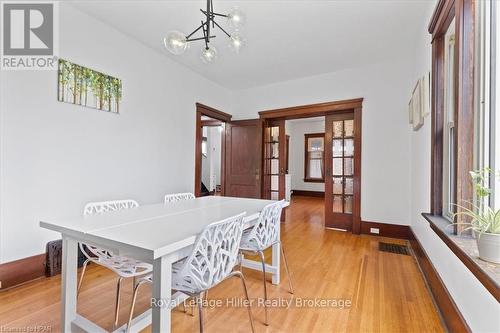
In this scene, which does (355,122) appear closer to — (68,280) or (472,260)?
Result: (472,260)

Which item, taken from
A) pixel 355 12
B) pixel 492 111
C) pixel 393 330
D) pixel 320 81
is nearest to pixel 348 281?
pixel 393 330

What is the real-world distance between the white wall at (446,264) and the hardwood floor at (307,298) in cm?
35

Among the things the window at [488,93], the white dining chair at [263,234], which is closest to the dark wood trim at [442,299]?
the window at [488,93]

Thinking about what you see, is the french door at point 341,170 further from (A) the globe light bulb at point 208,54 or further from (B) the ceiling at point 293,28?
(A) the globe light bulb at point 208,54

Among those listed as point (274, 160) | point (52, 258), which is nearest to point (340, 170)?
point (274, 160)

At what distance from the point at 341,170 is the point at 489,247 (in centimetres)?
327

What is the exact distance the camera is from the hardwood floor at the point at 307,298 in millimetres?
1688

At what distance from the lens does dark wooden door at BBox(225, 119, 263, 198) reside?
4973 mm

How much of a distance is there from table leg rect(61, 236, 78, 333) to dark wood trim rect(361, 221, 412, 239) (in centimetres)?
386

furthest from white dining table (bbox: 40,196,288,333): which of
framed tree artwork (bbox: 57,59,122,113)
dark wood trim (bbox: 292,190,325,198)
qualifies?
dark wood trim (bbox: 292,190,325,198)

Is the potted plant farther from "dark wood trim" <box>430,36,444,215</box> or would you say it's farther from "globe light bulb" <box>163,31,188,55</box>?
"globe light bulb" <box>163,31,188,55</box>

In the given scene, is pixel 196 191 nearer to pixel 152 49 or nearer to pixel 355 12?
pixel 152 49

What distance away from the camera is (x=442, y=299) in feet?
5.78

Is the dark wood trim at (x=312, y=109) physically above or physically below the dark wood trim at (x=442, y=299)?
above
